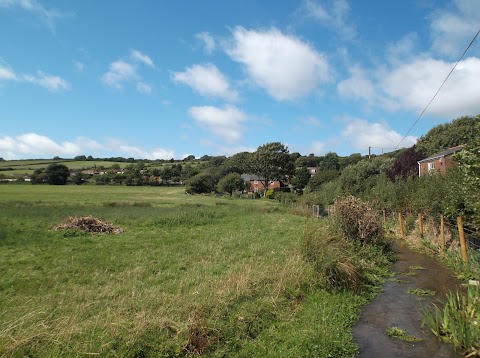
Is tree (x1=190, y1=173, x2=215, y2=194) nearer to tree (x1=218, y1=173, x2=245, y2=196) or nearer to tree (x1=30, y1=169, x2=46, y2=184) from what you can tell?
tree (x1=218, y1=173, x2=245, y2=196)

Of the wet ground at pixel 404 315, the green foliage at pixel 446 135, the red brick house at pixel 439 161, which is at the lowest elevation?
the wet ground at pixel 404 315

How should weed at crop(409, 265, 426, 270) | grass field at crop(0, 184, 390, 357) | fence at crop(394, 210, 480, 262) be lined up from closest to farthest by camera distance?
1. grass field at crop(0, 184, 390, 357)
2. fence at crop(394, 210, 480, 262)
3. weed at crop(409, 265, 426, 270)

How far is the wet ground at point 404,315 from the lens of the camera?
19.8ft

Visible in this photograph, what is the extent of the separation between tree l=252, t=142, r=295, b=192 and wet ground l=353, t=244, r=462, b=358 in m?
72.2

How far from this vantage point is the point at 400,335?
262 inches

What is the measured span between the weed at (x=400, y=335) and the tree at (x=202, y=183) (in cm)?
7420

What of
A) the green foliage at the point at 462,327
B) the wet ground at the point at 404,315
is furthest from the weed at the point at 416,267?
the green foliage at the point at 462,327

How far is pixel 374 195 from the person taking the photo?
26891mm

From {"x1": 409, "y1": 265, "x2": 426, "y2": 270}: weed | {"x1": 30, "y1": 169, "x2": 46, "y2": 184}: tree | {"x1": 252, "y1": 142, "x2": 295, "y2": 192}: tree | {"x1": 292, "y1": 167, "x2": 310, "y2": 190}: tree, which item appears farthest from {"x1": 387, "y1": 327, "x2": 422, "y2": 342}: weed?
{"x1": 30, "y1": 169, "x2": 46, "y2": 184}: tree

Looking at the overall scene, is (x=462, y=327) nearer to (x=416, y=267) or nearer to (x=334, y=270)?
(x=334, y=270)

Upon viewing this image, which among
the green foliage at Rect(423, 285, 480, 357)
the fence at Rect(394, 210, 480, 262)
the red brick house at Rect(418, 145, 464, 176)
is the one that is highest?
the red brick house at Rect(418, 145, 464, 176)

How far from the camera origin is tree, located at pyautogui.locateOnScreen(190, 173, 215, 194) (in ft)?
263

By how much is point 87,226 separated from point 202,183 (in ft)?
203

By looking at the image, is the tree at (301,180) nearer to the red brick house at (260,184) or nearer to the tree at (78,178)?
the red brick house at (260,184)
